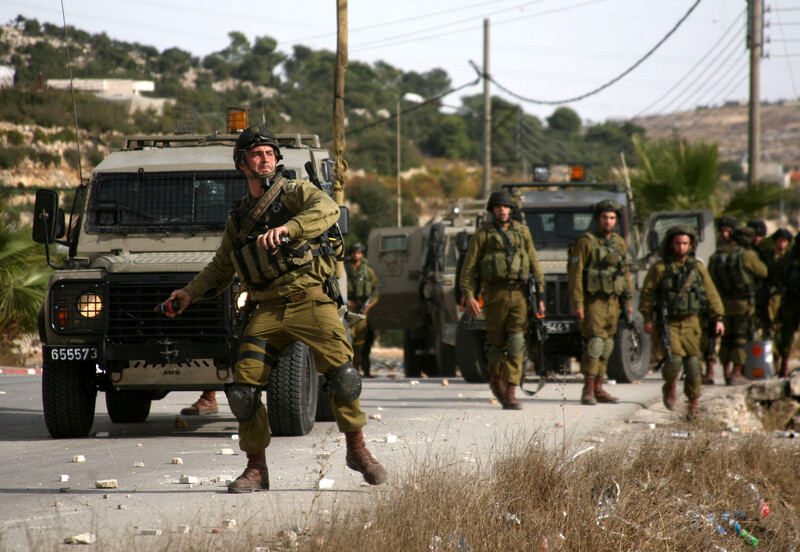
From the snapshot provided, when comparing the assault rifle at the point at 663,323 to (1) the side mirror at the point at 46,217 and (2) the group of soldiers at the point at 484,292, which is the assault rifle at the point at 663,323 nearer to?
(2) the group of soldiers at the point at 484,292

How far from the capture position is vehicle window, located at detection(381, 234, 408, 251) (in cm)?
1697

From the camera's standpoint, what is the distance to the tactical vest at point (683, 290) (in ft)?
31.0

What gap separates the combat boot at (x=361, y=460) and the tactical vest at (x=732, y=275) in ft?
29.2

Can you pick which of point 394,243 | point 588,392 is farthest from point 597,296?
point 394,243

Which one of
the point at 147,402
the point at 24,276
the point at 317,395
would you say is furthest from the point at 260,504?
the point at 24,276

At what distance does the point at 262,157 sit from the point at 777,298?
10.9 metres

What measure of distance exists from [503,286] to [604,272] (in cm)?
118

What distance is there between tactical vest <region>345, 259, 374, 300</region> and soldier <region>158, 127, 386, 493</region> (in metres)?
10.1

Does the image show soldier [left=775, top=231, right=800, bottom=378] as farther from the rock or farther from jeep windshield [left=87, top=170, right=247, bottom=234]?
the rock

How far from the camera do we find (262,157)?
5516 millimetres

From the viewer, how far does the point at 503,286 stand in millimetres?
9766

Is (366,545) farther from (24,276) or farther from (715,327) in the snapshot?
(24,276)

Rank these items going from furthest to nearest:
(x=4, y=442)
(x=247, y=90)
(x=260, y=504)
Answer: (x=247, y=90) < (x=4, y=442) < (x=260, y=504)

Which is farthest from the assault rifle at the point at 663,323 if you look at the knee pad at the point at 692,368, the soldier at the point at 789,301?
the soldier at the point at 789,301
